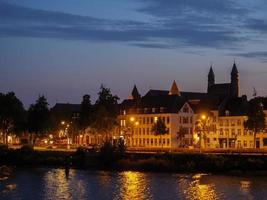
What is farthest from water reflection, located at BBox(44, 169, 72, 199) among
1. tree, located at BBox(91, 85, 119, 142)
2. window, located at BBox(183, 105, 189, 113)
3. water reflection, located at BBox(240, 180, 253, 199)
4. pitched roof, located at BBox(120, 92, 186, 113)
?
window, located at BBox(183, 105, 189, 113)

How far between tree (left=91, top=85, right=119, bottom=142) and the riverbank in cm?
2549

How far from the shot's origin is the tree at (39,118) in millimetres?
162875

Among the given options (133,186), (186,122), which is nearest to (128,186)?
(133,186)

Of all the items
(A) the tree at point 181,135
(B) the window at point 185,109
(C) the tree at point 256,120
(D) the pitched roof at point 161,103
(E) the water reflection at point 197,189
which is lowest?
(E) the water reflection at point 197,189

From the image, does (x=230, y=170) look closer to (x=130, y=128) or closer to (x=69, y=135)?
(x=130, y=128)

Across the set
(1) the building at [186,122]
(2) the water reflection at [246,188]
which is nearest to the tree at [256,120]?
(1) the building at [186,122]

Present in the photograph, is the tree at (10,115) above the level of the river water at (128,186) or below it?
above

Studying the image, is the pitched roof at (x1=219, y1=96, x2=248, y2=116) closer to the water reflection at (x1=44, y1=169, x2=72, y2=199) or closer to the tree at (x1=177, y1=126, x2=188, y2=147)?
the tree at (x1=177, y1=126, x2=188, y2=147)

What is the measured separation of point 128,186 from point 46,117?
78.4m

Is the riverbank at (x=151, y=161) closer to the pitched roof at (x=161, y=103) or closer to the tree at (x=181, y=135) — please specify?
the tree at (x=181, y=135)

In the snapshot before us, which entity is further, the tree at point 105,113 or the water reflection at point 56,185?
the tree at point 105,113

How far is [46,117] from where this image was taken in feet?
537

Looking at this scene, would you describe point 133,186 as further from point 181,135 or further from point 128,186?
point 181,135

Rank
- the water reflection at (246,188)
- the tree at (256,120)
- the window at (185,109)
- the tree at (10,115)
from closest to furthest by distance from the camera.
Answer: the water reflection at (246,188), the tree at (256,120), the window at (185,109), the tree at (10,115)
